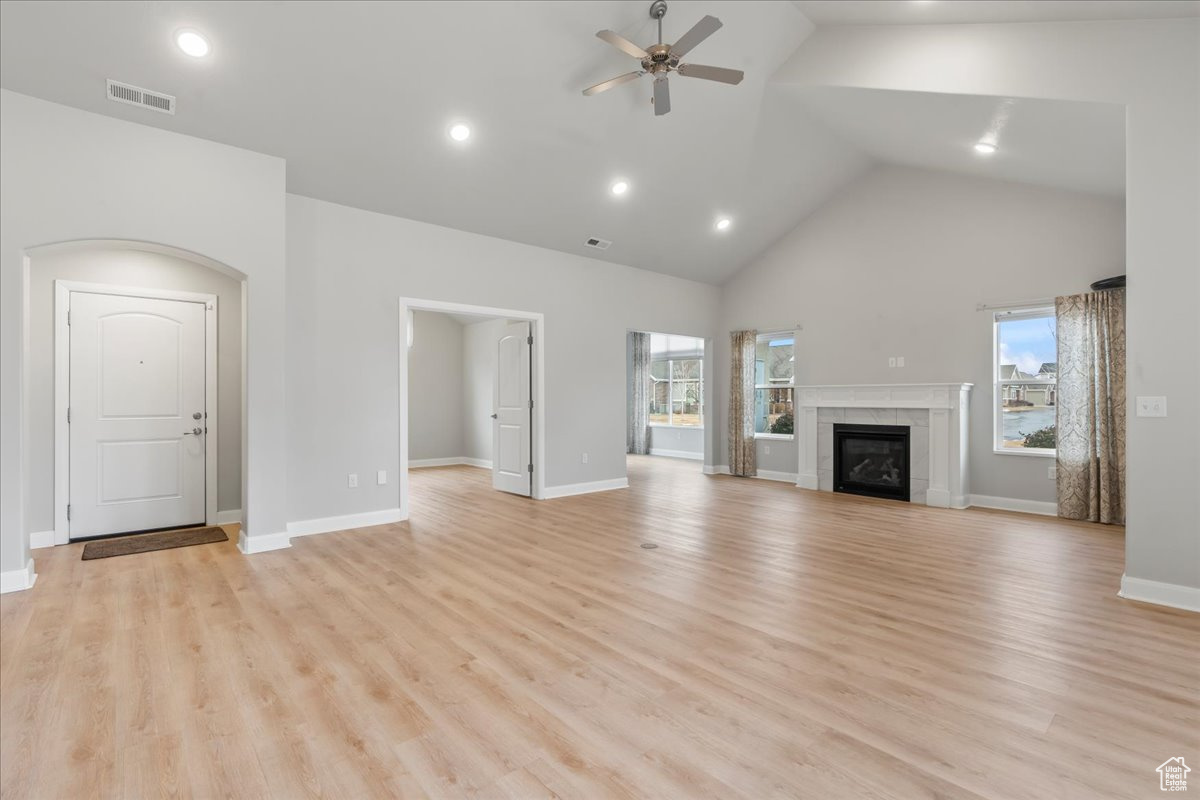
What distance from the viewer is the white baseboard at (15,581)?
331cm

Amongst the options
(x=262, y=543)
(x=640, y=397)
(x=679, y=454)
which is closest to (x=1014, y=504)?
A: (x=679, y=454)

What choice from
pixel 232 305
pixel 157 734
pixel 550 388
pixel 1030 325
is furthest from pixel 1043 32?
pixel 232 305

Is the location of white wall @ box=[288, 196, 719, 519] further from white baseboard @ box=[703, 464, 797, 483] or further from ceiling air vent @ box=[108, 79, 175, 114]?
white baseboard @ box=[703, 464, 797, 483]

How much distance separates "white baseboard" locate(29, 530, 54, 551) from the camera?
14.0ft

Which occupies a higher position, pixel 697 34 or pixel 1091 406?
pixel 697 34

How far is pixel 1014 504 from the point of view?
231 inches

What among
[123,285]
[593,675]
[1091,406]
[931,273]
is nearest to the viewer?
[593,675]

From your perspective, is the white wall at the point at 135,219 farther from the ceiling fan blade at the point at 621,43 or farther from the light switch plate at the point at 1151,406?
the light switch plate at the point at 1151,406

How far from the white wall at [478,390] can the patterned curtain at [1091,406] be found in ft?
24.6

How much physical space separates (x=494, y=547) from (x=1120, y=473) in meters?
5.82

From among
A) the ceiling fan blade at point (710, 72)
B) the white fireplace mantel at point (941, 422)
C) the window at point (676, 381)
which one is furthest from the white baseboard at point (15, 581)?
the window at point (676, 381)

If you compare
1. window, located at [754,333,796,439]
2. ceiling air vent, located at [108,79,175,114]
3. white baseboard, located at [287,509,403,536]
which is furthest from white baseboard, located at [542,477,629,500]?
ceiling air vent, located at [108,79,175,114]

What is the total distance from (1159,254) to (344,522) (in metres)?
6.28

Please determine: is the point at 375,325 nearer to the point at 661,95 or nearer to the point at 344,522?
the point at 344,522
